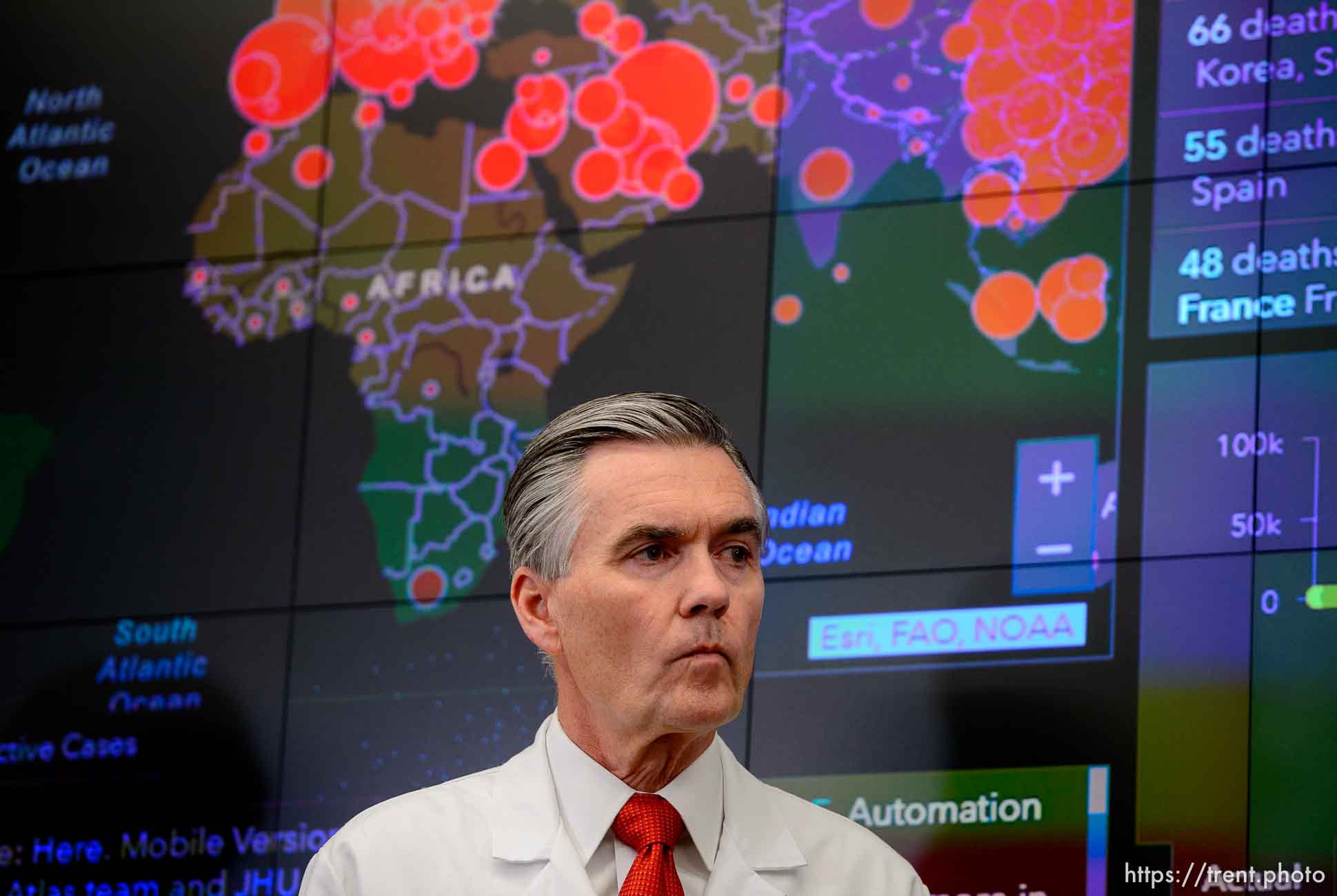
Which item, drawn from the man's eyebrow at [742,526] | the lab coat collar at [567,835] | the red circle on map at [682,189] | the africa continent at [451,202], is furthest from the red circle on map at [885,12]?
the lab coat collar at [567,835]

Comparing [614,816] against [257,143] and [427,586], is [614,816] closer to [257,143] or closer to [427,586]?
[427,586]

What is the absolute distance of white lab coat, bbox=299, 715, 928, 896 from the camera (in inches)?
110

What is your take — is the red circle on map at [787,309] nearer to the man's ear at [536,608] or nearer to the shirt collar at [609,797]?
the man's ear at [536,608]

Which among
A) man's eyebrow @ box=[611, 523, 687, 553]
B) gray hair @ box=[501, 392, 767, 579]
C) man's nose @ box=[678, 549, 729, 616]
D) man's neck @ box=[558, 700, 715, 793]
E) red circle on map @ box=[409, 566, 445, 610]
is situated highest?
red circle on map @ box=[409, 566, 445, 610]

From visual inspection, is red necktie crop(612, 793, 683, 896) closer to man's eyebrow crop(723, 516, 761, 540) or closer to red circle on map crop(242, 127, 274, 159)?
man's eyebrow crop(723, 516, 761, 540)

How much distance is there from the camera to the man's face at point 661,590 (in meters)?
2.74

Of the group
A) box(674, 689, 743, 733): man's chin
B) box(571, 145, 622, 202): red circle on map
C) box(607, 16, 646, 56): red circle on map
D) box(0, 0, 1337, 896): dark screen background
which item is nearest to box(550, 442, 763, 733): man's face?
box(674, 689, 743, 733): man's chin

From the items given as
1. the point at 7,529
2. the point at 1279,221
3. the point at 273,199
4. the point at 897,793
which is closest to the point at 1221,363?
the point at 1279,221

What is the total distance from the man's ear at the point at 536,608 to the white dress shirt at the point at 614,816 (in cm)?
14

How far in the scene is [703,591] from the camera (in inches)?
108

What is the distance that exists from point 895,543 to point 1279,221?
804 mm

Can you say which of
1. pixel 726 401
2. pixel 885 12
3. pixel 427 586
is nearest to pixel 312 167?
pixel 427 586

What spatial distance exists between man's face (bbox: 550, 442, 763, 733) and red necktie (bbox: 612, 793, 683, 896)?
0.10m

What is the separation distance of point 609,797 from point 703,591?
29cm
